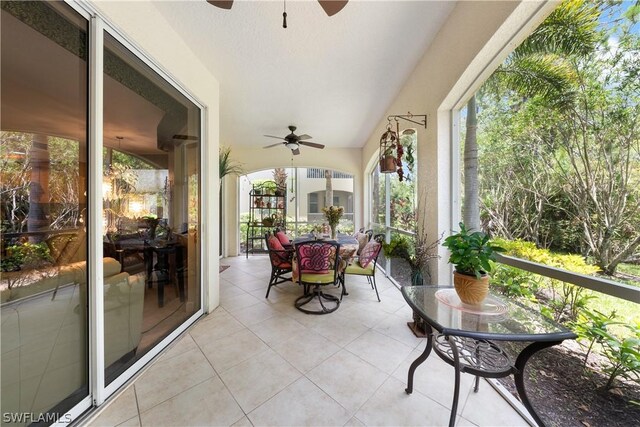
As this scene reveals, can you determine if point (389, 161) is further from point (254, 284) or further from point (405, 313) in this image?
point (254, 284)

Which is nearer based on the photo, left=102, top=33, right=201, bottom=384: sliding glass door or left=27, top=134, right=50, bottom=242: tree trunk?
left=27, top=134, right=50, bottom=242: tree trunk

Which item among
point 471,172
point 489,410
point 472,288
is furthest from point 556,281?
point 471,172

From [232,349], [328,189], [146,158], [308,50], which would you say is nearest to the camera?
[232,349]

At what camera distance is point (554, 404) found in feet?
4.38

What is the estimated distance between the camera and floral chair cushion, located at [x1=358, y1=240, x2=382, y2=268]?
3.03 metres

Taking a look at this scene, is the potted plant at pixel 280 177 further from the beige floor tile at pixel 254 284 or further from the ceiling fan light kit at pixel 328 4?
the ceiling fan light kit at pixel 328 4

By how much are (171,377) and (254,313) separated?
1.06 m

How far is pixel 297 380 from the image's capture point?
1626mm

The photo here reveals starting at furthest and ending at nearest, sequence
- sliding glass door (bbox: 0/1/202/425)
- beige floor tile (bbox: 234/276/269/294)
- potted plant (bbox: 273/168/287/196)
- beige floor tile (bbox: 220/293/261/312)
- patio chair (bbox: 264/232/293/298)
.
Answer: potted plant (bbox: 273/168/287/196), beige floor tile (bbox: 234/276/269/294), patio chair (bbox: 264/232/293/298), beige floor tile (bbox: 220/293/261/312), sliding glass door (bbox: 0/1/202/425)

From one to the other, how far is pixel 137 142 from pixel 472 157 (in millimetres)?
3039

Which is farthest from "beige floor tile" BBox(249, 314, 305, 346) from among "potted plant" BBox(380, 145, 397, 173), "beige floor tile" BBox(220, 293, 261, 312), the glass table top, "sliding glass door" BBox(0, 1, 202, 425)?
"potted plant" BBox(380, 145, 397, 173)

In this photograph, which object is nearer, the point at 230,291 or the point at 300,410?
the point at 300,410

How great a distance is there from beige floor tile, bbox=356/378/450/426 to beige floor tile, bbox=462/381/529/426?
162mm

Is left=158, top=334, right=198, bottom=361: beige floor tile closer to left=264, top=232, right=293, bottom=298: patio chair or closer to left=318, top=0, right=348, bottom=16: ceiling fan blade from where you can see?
left=264, top=232, right=293, bottom=298: patio chair
